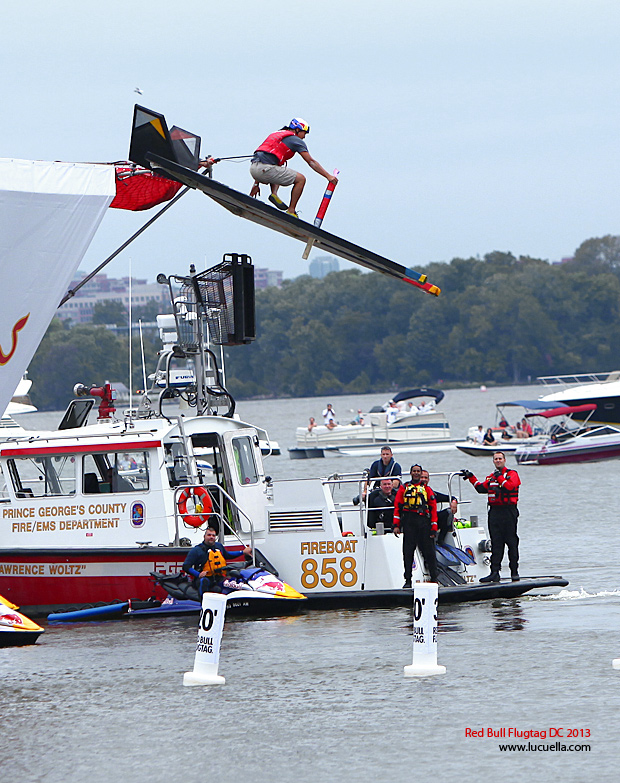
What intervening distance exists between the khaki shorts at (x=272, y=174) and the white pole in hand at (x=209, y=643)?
541cm

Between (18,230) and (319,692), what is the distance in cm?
629

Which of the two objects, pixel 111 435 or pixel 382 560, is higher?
pixel 111 435

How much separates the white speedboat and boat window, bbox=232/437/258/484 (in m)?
0.02

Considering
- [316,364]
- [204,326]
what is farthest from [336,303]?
[204,326]

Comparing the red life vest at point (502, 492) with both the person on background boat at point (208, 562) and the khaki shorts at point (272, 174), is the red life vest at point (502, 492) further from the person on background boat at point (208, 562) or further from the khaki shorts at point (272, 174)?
the khaki shorts at point (272, 174)

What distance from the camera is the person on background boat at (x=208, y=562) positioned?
55.0 ft

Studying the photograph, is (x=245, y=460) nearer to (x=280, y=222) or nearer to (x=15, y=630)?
(x=280, y=222)

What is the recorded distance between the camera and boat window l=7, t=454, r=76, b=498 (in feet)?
60.4

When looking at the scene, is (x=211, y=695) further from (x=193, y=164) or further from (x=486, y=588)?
(x=193, y=164)

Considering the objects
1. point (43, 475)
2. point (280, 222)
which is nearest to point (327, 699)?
point (280, 222)

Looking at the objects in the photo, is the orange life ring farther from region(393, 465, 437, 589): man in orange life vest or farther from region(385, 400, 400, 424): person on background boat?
region(385, 400, 400, 424): person on background boat

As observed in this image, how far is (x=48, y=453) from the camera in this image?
18.5 metres

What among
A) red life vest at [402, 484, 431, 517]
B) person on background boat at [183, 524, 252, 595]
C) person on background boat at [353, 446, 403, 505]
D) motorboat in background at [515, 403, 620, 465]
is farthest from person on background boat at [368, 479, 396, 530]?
motorboat in background at [515, 403, 620, 465]

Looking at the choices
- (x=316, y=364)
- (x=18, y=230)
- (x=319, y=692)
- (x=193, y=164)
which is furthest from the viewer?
(x=316, y=364)
